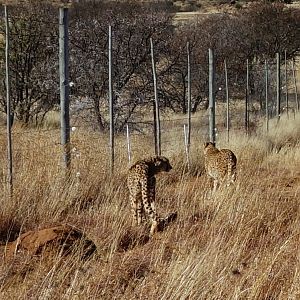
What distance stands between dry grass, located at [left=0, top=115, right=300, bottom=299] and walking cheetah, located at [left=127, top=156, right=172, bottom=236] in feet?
0.46

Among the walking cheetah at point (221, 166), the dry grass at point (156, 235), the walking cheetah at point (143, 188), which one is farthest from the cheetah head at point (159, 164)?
the walking cheetah at point (221, 166)

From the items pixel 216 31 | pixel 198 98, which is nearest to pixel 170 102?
pixel 198 98

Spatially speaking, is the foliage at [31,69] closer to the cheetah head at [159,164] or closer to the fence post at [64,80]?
the fence post at [64,80]

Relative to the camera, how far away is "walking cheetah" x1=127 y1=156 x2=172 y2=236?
242 inches

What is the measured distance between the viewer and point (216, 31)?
82.8 ft

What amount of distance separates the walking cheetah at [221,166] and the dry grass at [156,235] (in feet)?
0.54

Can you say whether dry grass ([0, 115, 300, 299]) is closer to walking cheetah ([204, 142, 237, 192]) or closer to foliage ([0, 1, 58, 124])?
walking cheetah ([204, 142, 237, 192])

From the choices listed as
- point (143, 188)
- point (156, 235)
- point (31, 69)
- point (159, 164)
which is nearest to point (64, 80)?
point (159, 164)

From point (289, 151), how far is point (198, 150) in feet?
6.92

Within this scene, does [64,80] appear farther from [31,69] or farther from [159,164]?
[31,69]

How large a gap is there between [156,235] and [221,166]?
2319mm

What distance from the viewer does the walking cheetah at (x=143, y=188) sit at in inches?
242

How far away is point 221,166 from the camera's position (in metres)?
7.72

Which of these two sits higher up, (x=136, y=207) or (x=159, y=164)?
(x=159, y=164)
